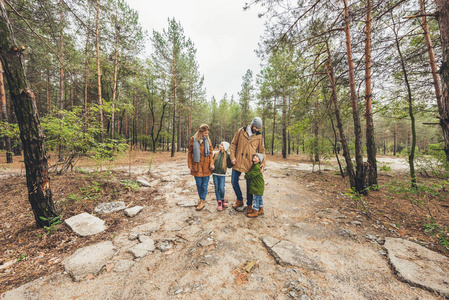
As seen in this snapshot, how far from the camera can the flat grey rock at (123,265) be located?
1991 millimetres

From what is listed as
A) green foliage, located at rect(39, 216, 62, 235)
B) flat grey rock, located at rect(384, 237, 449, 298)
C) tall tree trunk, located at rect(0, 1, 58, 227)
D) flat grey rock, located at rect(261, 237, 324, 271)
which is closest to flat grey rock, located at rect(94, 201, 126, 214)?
green foliage, located at rect(39, 216, 62, 235)

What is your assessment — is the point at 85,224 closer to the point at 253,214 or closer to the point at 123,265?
the point at 123,265

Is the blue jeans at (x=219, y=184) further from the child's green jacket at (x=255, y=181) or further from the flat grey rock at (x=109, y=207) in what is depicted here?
A: the flat grey rock at (x=109, y=207)

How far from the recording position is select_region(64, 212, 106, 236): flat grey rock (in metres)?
2.78

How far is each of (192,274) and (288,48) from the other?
595cm

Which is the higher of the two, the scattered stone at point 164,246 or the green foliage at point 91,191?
the green foliage at point 91,191

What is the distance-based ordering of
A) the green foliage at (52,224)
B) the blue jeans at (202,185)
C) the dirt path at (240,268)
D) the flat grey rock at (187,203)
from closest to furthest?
the dirt path at (240,268), the green foliage at (52,224), the blue jeans at (202,185), the flat grey rock at (187,203)

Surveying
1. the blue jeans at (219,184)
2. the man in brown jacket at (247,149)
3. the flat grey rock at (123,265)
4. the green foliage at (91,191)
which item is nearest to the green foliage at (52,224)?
the green foliage at (91,191)

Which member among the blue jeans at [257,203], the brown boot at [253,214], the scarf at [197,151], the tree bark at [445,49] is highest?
the tree bark at [445,49]

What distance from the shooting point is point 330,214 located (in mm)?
3572

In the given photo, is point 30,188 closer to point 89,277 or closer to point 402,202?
point 89,277

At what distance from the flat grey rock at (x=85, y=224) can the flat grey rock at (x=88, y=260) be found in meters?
0.51

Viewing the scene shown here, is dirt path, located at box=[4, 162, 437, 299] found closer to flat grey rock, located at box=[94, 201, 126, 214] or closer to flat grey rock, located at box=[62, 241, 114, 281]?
flat grey rock, located at box=[62, 241, 114, 281]

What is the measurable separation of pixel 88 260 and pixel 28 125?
249cm
